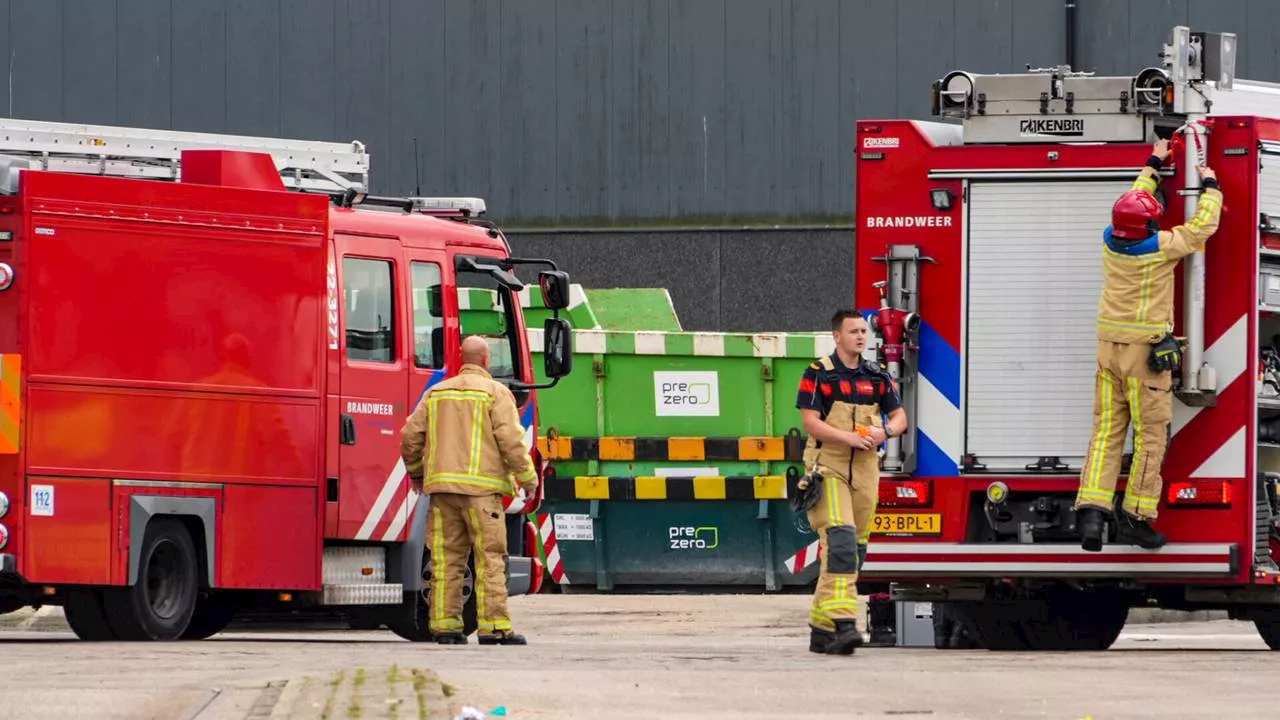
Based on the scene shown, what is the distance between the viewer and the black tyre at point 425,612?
14.0 m

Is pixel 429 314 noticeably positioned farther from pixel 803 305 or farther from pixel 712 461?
pixel 803 305

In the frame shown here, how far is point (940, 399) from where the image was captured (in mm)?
12680

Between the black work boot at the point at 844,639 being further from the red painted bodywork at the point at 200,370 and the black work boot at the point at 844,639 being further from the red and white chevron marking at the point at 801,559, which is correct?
the red and white chevron marking at the point at 801,559

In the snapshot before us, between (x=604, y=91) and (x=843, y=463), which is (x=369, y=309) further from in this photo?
(x=604, y=91)

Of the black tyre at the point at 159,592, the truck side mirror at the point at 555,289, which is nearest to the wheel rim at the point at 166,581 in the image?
the black tyre at the point at 159,592

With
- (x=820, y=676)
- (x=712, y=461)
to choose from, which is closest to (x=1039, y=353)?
(x=820, y=676)

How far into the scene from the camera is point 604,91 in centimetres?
2439

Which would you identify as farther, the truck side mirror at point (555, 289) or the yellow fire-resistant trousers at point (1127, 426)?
the truck side mirror at point (555, 289)

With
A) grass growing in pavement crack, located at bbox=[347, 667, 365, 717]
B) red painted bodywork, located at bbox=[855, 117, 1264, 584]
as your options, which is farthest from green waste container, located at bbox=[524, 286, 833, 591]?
grass growing in pavement crack, located at bbox=[347, 667, 365, 717]

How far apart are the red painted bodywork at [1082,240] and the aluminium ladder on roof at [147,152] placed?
10.3 ft

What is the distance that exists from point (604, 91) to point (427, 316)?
35.3 feet

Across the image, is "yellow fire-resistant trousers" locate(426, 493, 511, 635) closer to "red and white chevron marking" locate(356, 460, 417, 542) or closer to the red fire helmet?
"red and white chevron marking" locate(356, 460, 417, 542)

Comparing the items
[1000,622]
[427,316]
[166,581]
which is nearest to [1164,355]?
[1000,622]

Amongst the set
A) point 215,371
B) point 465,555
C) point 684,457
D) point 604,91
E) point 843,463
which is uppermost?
point 604,91
